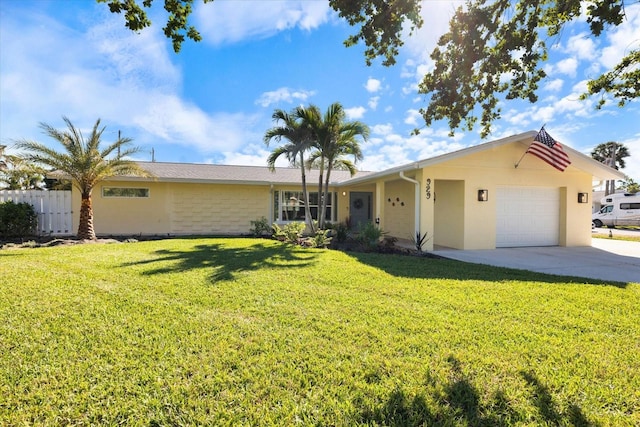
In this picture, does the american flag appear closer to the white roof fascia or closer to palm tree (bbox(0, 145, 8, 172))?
the white roof fascia

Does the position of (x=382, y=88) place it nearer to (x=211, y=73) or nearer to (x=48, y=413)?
(x=211, y=73)

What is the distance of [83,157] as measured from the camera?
11.0 metres

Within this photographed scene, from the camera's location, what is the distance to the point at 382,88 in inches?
480

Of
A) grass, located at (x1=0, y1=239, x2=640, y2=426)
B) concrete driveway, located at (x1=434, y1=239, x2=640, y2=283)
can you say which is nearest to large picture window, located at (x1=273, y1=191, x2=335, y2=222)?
concrete driveway, located at (x1=434, y1=239, x2=640, y2=283)

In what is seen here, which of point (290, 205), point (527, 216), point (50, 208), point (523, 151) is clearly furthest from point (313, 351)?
point (50, 208)

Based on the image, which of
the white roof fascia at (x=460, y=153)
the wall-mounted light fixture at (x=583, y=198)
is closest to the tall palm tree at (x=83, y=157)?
the white roof fascia at (x=460, y=153)

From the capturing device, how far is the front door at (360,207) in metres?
17.5

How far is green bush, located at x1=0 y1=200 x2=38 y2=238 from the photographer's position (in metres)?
11.7

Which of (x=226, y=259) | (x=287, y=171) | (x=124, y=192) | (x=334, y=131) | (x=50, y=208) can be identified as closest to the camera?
(x=226, y=259)

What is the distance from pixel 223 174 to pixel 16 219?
820 cm

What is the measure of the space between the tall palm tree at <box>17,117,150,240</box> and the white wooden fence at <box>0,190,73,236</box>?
1.68 m

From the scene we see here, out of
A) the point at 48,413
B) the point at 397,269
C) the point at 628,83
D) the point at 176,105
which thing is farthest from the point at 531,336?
the point at 176,105

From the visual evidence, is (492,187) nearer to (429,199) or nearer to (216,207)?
(429,199)

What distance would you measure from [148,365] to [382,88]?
12040 millimetres
